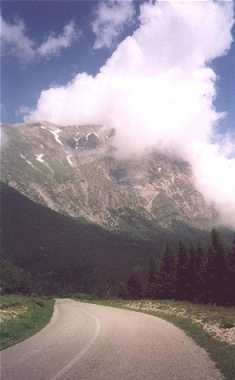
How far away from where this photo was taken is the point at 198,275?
72.6 meters

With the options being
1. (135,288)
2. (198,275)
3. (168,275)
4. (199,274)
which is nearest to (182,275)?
(198,275)

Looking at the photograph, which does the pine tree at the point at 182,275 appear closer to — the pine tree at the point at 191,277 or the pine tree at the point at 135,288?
the pine tree at the point at 191,277

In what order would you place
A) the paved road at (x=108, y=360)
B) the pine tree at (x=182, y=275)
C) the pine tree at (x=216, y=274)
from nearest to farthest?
the paved road at (x=108, y=360)
the pine tree at (x=216, y=274)
the pine tree at (x=182, y=275)

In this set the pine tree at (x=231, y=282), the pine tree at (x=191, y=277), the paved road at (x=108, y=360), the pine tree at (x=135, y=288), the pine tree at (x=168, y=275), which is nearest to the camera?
the paved road at (x=108, y=360)

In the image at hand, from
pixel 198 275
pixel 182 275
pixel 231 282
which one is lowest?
pixel 231 282

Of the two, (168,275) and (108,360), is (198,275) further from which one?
(108,360)

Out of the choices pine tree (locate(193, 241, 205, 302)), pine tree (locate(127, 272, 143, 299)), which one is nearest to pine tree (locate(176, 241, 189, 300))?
pine tree (locate(193, 241, 205, 302))

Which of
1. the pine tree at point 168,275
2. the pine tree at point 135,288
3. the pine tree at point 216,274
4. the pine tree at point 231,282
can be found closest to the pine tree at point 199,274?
the pine tree at point 216,274

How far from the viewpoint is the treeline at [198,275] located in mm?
64375

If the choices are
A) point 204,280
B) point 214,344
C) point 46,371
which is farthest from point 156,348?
point 204,280

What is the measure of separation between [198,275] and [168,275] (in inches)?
614

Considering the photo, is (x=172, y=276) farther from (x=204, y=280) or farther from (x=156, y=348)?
(x=156, y=348)

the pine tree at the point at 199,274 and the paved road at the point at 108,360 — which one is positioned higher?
the pine tree at the point at 199,274

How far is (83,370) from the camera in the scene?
39.8ft
